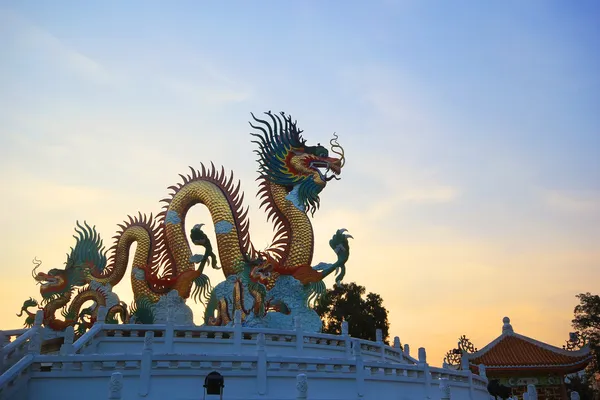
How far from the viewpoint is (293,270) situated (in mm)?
19062

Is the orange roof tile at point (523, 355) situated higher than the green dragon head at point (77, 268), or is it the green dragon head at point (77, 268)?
the green dragon head at point (77, 268)

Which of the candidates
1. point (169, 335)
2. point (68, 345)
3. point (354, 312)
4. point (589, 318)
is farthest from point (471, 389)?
point (354, 312)

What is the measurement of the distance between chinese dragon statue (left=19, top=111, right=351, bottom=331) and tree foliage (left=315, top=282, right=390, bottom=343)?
19.2m

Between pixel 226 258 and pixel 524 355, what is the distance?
1245 centimetres

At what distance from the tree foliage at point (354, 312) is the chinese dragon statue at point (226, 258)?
1916 cm

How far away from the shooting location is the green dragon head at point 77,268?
21641 mm

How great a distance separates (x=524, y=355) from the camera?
72.2 ft

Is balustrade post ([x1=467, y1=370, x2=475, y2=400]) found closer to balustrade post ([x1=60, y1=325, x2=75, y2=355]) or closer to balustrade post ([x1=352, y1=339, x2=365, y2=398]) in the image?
balustrade post ([x1=352, y1=339, x2=365, y2=398])

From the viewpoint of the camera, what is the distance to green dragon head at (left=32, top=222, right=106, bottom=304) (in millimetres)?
21641

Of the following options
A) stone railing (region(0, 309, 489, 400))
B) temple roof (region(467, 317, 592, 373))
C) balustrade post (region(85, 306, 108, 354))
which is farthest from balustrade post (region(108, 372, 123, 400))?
temple roof (region(467, 317, 592, 373))

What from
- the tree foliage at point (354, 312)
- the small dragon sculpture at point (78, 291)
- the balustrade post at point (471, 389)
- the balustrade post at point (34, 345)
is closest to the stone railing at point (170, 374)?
the balustrade post at point (34, 345)

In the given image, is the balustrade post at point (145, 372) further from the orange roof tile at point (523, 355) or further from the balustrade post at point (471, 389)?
the orange roof tile at point (523, 355)

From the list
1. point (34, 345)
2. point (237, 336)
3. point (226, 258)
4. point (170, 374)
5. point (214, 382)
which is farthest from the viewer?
point (226, 258)

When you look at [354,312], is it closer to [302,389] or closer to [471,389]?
[471,389]
